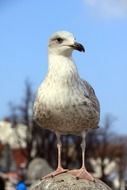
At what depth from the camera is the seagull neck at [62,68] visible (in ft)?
23.1

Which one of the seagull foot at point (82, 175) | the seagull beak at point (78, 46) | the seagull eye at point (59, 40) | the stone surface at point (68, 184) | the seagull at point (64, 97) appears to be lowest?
the stone surface at point (68, 184)

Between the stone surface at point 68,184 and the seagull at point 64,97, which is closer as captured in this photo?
the seagull at point 64,97

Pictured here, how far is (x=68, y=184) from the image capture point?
7145mm

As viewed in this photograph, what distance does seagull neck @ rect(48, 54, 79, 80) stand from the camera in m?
7.04

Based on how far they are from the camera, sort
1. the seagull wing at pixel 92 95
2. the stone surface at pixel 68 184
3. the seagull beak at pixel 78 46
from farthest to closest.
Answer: the seagull wing at pixel 92 95
the stone surface at pixel 68 184
the seagull beak at pixel 78 46

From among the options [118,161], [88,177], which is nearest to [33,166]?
[88,177]

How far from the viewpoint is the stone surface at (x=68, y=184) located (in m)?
7.12

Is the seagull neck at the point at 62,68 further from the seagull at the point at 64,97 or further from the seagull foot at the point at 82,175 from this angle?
the seagull foot at the point at 82,175

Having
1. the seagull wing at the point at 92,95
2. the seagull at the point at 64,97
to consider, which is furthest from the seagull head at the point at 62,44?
the seagull wing at the point at 92,95

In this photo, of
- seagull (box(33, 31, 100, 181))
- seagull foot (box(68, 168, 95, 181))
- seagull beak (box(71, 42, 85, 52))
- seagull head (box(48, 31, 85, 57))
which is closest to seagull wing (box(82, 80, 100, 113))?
seagull (box(33, 31, 100, 181))

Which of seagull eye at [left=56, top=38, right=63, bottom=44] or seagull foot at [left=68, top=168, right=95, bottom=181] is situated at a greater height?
seagull eye at [left=56, top=38, right=63, bottom=44]

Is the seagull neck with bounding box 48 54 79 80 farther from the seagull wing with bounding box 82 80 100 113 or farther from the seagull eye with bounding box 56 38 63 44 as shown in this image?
the seagull wing with bounding box 82 80 100 113

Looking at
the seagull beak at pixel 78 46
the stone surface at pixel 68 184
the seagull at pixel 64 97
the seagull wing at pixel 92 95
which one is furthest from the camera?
the seagull wing at pixel 92 95

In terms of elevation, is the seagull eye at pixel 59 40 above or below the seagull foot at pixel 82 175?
above
